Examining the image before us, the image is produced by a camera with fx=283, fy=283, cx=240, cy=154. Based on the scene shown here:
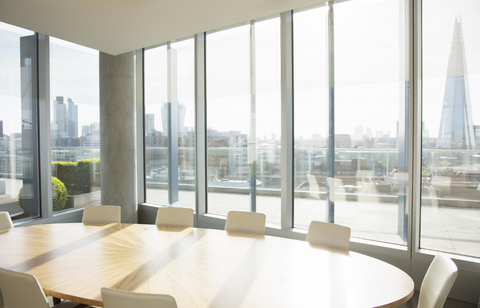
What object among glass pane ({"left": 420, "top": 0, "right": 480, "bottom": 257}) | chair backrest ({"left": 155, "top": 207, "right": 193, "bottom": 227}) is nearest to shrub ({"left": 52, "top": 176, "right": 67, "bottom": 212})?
chair backrest ({"left": 155, "top": 207, "right": 193, "bottom": 227})

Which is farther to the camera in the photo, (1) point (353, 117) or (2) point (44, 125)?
(2) point (44, 125)

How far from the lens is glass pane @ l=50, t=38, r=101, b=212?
5.38 m

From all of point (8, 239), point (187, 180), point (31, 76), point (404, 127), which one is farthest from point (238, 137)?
point (31, 76)

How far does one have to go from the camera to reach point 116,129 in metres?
5.76

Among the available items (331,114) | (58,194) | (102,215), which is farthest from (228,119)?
(58,194)

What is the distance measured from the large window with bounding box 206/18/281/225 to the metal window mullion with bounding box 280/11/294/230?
0.61 ft

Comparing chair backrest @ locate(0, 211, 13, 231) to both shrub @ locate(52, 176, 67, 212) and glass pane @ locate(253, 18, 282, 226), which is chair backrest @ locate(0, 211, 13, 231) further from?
glass pane @ locate(253, 18, 282, 226)

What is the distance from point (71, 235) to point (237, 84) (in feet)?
11.4

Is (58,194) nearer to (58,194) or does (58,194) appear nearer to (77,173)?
(58,194)

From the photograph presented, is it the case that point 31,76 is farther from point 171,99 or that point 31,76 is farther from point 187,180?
point 187,180

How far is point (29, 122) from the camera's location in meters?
4.96

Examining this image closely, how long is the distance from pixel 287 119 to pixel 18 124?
4.55m

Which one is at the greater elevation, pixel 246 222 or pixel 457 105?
pixel 457 105

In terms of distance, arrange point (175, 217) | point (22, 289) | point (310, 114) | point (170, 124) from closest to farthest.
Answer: point (22, 289) < point (175, 217) < point (310, 114) < point (170, 124)
